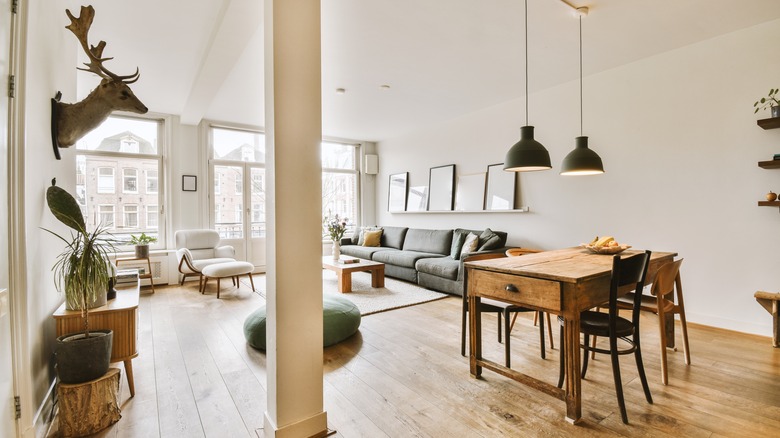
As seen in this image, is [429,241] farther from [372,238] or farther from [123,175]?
[123,175]

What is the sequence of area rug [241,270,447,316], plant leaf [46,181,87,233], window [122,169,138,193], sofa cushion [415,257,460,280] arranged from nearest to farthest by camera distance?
plant leaf [46,181,87,233], area rug [241,270,447,316], sofa cushion [415,257,460,280], window [122,169,138,193]

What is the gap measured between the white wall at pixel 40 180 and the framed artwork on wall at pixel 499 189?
4692 mm

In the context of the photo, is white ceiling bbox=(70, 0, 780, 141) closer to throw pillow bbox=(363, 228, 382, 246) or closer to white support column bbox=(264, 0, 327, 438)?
white support column bbox=(264, 0, 327, 438)

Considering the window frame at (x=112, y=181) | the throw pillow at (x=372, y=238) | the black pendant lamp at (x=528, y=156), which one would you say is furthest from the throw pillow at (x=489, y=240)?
the window frame at (x=112, y=181)

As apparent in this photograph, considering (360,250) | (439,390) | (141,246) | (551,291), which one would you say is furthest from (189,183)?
(551,291)

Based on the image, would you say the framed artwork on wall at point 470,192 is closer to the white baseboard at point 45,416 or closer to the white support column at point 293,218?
the white support column at point 293,218

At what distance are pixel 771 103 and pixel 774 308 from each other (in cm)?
177

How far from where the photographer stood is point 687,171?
3.55 m

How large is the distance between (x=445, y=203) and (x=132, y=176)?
5.13 metres

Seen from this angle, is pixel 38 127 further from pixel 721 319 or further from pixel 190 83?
pixel 721 319

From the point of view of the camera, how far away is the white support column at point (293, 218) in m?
1.69

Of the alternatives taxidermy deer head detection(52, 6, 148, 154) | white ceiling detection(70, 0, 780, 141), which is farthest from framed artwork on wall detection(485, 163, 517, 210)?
taxidermy deer head detection(52, 6, 148, 154)

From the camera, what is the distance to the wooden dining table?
1873mm

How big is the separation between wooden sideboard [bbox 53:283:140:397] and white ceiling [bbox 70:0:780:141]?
210cm
